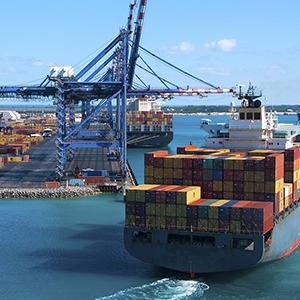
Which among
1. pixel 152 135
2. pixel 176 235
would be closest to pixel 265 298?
pixel 176 235

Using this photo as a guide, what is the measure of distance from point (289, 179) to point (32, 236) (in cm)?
1435

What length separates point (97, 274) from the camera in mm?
28750

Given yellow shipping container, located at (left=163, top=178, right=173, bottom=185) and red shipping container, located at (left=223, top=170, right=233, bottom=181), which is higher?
red shipping container, located at (left=223, top=170, right=233, bottom=181)

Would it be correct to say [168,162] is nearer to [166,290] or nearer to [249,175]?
[249,175]

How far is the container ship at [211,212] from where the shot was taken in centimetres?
2686

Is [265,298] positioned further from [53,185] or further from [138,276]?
[53,185]

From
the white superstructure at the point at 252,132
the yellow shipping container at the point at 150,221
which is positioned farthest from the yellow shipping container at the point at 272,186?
the white superstructure at the point at 252,132

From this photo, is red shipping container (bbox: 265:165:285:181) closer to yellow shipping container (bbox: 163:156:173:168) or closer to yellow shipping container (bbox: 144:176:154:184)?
yellow shipping container (bbox: 163:156:173:168)

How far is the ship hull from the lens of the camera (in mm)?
26828

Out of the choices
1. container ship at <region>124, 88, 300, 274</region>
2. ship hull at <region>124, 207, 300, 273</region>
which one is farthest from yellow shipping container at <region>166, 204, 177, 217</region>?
ship hull at <region>124, 207, 300, 273</region>

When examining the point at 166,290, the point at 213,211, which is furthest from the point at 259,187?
the point at 166,290

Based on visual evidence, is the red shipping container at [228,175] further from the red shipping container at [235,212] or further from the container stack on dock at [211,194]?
the red shipping container at [235,212]

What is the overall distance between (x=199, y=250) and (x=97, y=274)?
4805 mm

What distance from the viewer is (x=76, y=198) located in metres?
49.9
